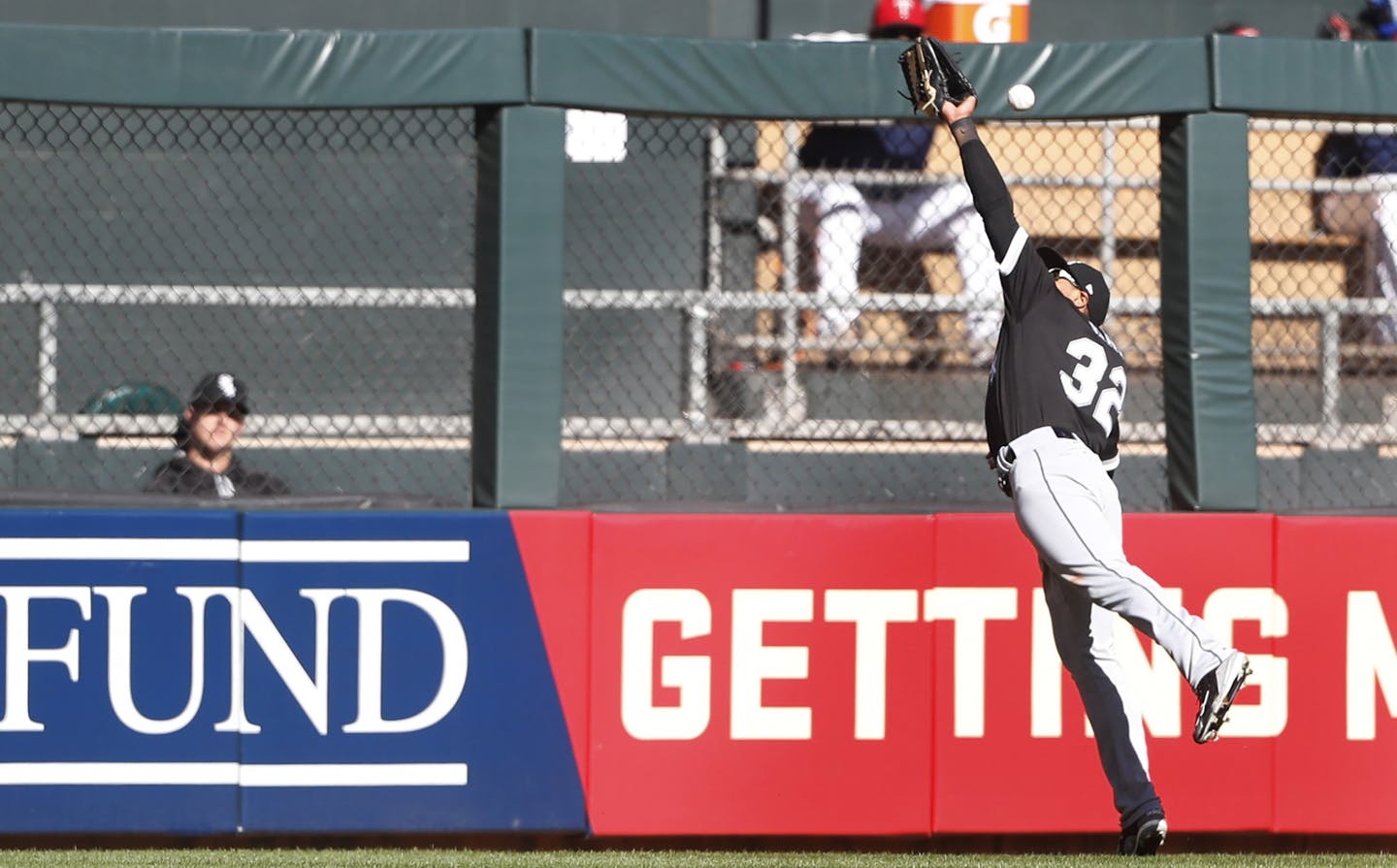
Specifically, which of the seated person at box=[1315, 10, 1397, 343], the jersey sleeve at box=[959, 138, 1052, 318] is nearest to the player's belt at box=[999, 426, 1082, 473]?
the jersey sleeve at box=[959, 138, 1052, 318]

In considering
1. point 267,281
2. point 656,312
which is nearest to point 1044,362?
point 656,312

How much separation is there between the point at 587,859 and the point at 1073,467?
5.98 ft

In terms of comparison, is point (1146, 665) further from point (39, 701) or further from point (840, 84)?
point (39, 701)

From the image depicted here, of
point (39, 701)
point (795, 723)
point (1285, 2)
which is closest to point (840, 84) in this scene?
point (795, 723)

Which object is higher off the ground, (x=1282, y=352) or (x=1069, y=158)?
(x=1069, y=158)

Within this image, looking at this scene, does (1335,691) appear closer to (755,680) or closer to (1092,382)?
(1092,382)

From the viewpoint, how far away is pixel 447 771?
5.14 meters

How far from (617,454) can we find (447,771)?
2.08 m

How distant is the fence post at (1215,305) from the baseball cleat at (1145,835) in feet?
3.69

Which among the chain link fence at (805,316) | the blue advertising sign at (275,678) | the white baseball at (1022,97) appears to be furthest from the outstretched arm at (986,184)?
the blue advertising sign at (275,678)

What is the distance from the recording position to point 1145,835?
15.7 ft

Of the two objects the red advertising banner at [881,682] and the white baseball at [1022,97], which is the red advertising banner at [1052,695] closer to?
the red advertising banner at [881,682]

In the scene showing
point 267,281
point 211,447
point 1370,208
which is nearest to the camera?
point 211,447

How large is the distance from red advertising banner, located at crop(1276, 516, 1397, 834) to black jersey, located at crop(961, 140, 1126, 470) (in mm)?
982
